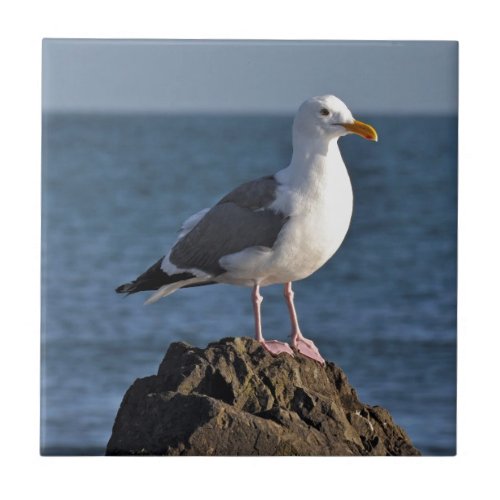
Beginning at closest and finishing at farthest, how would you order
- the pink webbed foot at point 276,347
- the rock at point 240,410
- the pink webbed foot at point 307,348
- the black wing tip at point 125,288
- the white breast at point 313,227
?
the rock at point 240,410 → the white breast at point 313,227 → the pink webbed foot at point 276,347 → the pink webbed foot at point 307,348 → the black wing tip at point 125,288

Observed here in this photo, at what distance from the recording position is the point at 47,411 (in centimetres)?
1574

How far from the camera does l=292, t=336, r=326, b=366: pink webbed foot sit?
15.7m

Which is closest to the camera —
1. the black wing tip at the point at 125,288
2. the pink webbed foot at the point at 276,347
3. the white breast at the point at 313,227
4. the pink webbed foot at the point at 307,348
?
the white breast at the point at 313,227

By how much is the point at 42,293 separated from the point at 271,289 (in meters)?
1.32

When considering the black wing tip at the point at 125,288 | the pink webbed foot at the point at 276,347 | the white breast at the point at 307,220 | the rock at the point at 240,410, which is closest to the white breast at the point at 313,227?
the white breast at the point at 307,220

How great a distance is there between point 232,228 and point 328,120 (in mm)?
762

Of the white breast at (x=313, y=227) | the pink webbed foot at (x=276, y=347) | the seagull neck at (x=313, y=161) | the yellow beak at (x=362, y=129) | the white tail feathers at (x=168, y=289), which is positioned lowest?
the pink webbed foot at (x=276, y=347)

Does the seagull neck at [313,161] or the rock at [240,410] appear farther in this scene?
the seagull neck at [313,161]

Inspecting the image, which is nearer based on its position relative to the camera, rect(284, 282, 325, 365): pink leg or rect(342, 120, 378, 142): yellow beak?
rect(342, 120, 378, 142): yellow beak

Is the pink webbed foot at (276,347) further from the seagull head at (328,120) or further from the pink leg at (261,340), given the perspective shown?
the seagull head at (328,120)

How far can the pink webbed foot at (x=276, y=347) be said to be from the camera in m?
15.6

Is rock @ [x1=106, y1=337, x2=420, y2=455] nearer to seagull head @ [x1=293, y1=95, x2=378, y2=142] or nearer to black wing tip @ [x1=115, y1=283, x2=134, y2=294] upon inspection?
black wing tip @ [x1=115, y1=283, x2=134, y2=294]

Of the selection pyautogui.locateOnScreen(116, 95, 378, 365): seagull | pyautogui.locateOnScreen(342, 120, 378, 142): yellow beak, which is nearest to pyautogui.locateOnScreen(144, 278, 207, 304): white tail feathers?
pyautogui.locateOnScreen(116, 95, 378, 365): seagull


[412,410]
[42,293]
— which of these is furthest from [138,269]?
[412,410]
